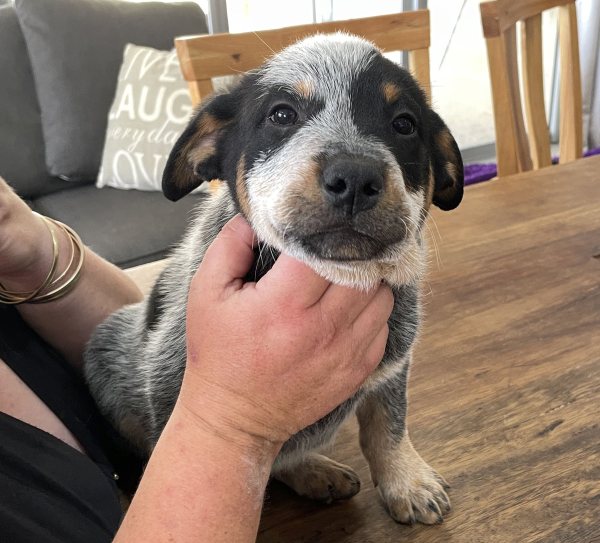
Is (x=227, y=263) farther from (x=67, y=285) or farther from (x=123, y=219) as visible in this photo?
(x=123, y=219)

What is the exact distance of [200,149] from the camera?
1.07m

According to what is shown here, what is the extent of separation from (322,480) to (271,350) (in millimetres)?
297

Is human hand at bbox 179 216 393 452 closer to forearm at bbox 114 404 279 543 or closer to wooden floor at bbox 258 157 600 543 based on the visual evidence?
forearm at bbox 114 404 279 543

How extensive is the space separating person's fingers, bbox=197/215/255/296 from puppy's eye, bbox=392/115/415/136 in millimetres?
306

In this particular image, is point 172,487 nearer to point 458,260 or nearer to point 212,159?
point 212,159

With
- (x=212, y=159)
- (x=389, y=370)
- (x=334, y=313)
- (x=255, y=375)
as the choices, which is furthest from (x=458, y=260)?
(x=255, y=375)

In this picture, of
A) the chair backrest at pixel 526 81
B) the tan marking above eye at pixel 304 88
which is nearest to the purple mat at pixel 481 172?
the chair backrest at pixel 526 81

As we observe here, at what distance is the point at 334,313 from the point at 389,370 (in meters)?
0.30

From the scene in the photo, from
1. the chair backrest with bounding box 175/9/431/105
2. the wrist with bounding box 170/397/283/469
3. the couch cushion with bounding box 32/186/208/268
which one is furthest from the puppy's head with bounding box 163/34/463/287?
the couch cushion with bounding box 32/186/208/268

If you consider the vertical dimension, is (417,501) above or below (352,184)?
below

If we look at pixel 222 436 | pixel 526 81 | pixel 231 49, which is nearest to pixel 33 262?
pixel 222 436

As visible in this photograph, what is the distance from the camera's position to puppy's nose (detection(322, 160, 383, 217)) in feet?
2.37

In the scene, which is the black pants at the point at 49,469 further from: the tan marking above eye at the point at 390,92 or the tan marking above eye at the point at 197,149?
the tan marking above eye at the point at 390,92

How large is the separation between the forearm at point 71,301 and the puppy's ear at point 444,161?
738mm
